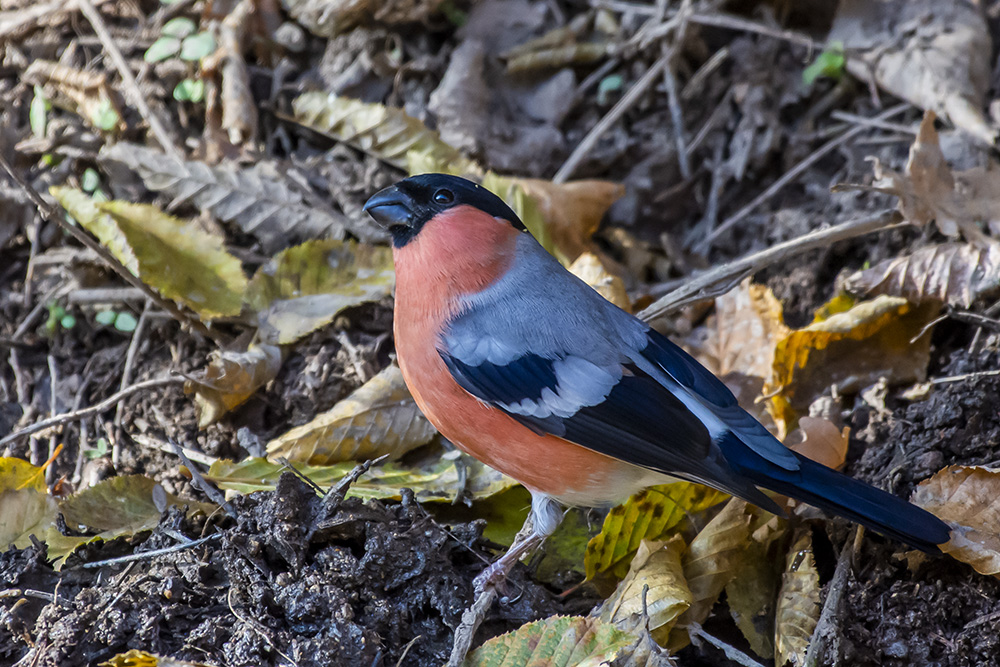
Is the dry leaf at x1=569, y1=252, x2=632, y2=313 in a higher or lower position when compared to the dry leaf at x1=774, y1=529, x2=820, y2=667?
higher

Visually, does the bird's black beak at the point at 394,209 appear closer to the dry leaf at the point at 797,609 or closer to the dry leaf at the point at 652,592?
the dry leaf at the point at 652,592

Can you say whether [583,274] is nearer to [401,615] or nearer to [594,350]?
[594,350]

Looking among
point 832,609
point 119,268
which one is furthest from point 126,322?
point 832,609

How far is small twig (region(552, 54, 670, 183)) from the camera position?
4.28 meters

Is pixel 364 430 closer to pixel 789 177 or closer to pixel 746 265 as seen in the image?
pixel 746 265

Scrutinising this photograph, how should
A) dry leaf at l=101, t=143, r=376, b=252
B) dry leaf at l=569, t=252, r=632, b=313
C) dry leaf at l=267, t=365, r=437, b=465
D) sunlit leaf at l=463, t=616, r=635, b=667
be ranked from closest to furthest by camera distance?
sunlit leaf at l=463, t=616, r=635, b=667
dry leaf at l=267, t=365, r=437, b=465
dry leaf at l=569, t=252, r=632, b=313
dry leaf at l=101, t=143, r=376, b=252

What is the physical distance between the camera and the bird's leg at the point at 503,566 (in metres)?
2.28

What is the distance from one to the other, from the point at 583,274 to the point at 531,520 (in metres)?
1.20

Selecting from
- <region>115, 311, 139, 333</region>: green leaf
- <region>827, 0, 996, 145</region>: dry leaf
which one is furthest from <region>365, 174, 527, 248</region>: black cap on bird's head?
<region>827, 0, 996, 145</region>: dry leaf

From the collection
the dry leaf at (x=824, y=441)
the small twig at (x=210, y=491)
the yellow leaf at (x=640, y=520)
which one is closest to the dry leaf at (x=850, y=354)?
the dry leaf at (x=824, y=441)

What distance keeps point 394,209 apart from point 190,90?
191 centimetres

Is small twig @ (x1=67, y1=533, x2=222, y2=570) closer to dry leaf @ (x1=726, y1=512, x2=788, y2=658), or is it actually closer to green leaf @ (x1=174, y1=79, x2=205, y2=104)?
dry leaf @ (x1=726, y1=512, x2=788, y2=658)

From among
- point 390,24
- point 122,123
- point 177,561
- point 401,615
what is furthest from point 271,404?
point 390,24

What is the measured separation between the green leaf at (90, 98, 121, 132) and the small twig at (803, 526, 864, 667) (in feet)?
12.0
